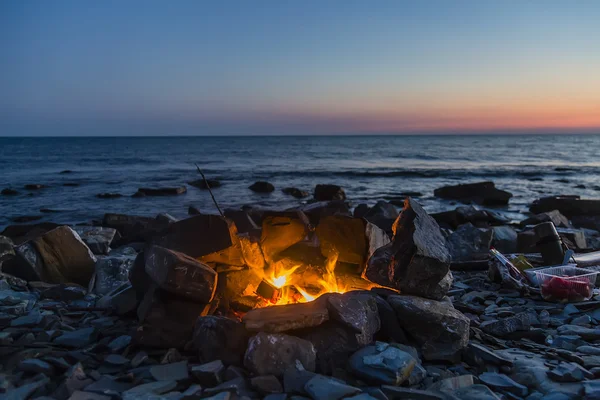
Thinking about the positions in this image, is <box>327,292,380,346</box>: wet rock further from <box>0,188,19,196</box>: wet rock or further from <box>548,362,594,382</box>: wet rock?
<box>0,188,19,196</box>: wet rock

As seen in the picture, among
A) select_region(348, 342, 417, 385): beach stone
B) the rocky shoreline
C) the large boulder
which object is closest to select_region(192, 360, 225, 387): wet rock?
the rocky shoreline

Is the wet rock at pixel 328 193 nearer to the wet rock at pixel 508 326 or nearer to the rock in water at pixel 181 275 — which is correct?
the wet rock at pixel 508 326

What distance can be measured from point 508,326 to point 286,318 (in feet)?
9.17

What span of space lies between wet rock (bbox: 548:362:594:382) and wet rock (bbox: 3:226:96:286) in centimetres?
673

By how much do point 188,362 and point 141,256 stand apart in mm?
1603

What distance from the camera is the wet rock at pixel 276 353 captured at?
13.6 feet

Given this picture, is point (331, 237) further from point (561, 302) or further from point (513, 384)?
point (561, 302)

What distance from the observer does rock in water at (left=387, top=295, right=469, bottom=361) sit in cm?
470

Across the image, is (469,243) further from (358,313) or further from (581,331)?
(358,313)

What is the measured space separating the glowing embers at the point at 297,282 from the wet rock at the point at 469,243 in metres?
5.03

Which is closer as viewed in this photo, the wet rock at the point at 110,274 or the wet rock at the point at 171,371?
the wet rock at the point at 171,371

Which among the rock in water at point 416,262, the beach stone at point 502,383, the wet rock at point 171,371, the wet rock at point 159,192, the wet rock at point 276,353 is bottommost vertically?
the wet rock at point 159,192

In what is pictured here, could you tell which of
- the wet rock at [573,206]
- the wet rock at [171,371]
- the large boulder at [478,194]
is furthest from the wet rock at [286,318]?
the large boulder at [478,194]

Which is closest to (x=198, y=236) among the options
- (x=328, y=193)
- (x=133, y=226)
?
(x=133, y=226)
